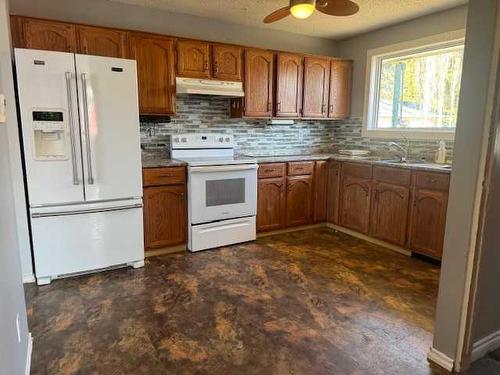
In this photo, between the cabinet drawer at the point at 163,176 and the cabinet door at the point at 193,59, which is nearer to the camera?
the cabinet drawer at the point at 163,176

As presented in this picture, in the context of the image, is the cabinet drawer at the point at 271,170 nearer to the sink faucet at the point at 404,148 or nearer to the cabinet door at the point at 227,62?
the cabinet door at the point at 227,62

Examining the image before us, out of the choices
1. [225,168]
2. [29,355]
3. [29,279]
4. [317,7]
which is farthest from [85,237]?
[317,7]

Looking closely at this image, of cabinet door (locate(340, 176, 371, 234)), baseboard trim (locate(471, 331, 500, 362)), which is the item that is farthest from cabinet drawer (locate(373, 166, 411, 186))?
baseboard trim (locate(471, 331, 500, 362))

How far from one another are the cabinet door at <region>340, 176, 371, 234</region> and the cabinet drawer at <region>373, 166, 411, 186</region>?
0.15 metres

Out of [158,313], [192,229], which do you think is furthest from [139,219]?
[158,313]

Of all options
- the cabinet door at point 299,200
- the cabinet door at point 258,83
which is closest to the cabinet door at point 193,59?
the cabinet door at point 258,83

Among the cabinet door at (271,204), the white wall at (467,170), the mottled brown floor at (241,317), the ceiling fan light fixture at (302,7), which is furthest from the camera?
the cabinet door at (271,204)

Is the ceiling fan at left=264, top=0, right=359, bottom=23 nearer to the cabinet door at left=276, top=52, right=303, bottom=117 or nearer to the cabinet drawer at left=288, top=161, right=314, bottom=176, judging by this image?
the cabinet door at left=276, top=52, right=303, bottom=117

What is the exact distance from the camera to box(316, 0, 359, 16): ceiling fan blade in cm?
270

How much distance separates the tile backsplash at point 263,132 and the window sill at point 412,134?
5cm

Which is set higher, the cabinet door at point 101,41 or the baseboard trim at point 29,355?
the cabinet door at point 101,41

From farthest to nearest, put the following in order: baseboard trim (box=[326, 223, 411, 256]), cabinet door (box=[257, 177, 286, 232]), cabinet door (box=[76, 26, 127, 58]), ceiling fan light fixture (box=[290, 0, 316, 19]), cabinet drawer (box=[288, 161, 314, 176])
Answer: cabinet drawer (box=[288, 161, 314, 176]) → cabinet door (box=[257, 177, 286, 232]) → baseboard trim (box=[326, 223, 411, 256]) → cabinet door (box=[76, 26, 127, 58]) → ceiling fan light fixture (box=[290, 0, 316, 19])

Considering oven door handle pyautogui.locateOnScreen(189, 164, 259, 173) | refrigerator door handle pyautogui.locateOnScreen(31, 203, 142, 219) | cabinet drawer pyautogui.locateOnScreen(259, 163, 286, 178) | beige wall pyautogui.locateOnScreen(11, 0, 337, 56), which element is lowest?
refrigerator door handle pyautogui.locateOnScreen(31, 203, 142, 219)

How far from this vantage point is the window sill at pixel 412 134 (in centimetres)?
369
